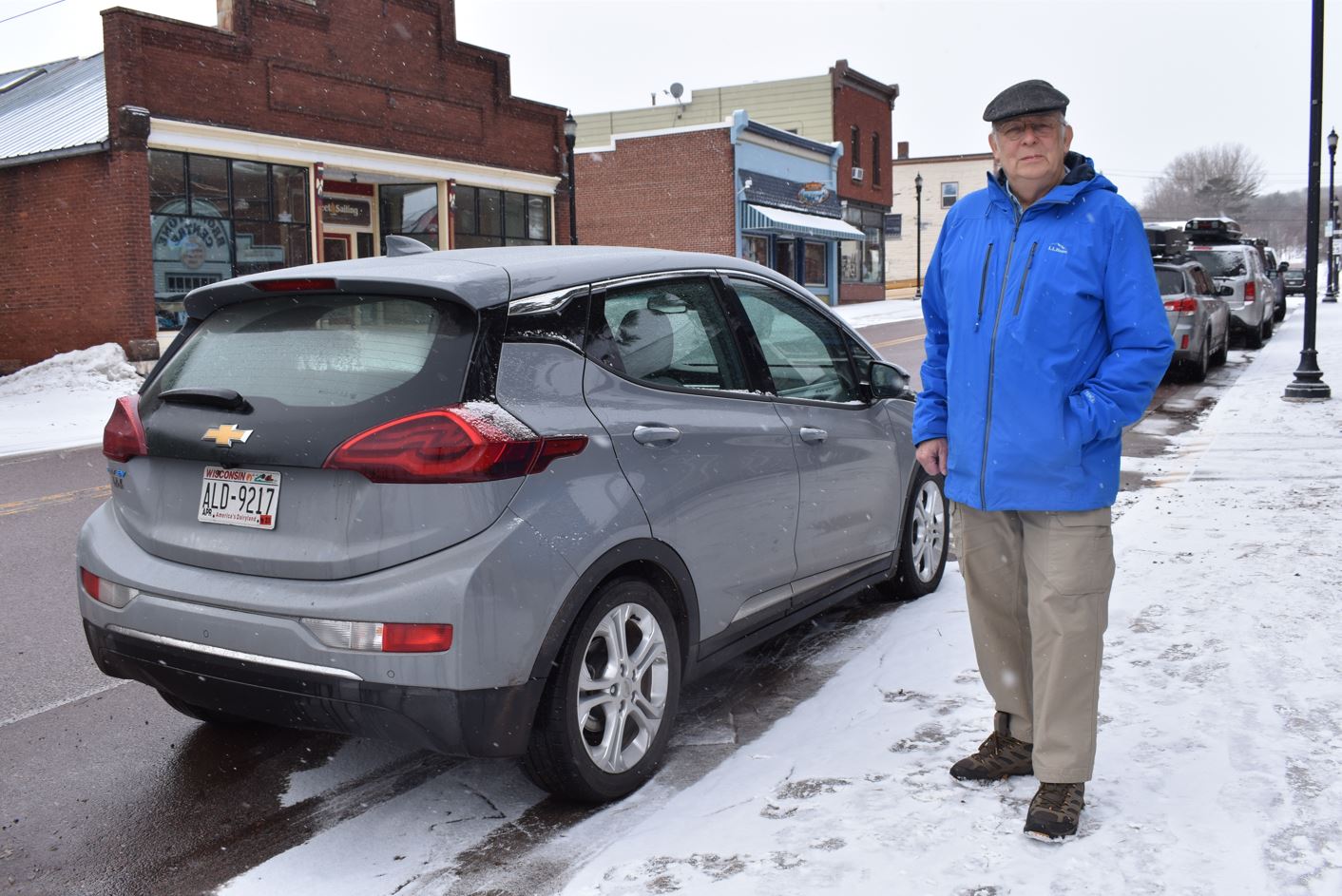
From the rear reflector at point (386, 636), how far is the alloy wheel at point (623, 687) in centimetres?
49

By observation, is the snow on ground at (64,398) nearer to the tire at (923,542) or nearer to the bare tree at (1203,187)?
the tire at (923,542)

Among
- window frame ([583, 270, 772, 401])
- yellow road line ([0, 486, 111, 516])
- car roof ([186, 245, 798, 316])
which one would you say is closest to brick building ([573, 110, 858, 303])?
yellow road line ([0, 486, 111, 516])

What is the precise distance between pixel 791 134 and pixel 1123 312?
39353 millimetres

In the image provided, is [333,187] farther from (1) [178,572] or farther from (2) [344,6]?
(1) [178,572]

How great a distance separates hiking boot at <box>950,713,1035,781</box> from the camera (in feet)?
11.9

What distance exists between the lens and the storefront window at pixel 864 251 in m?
46.0

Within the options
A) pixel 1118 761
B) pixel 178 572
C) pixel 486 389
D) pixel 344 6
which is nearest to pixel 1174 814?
pixel 1118 761

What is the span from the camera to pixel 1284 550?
6.42m

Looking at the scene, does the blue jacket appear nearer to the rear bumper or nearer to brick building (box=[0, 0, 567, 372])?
the rear bumper

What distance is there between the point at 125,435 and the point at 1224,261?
21630 millimetres

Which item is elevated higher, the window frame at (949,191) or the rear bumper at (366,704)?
the window frame at (949,191)

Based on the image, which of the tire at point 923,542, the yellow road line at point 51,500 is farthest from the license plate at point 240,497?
the yellow road line at point 51,500

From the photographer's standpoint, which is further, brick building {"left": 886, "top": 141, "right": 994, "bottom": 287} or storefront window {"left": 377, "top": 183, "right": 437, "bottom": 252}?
brick building {"left": 886, "top": 141, "right": 994, "bottom": 287}

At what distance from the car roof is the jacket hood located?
1.27m
